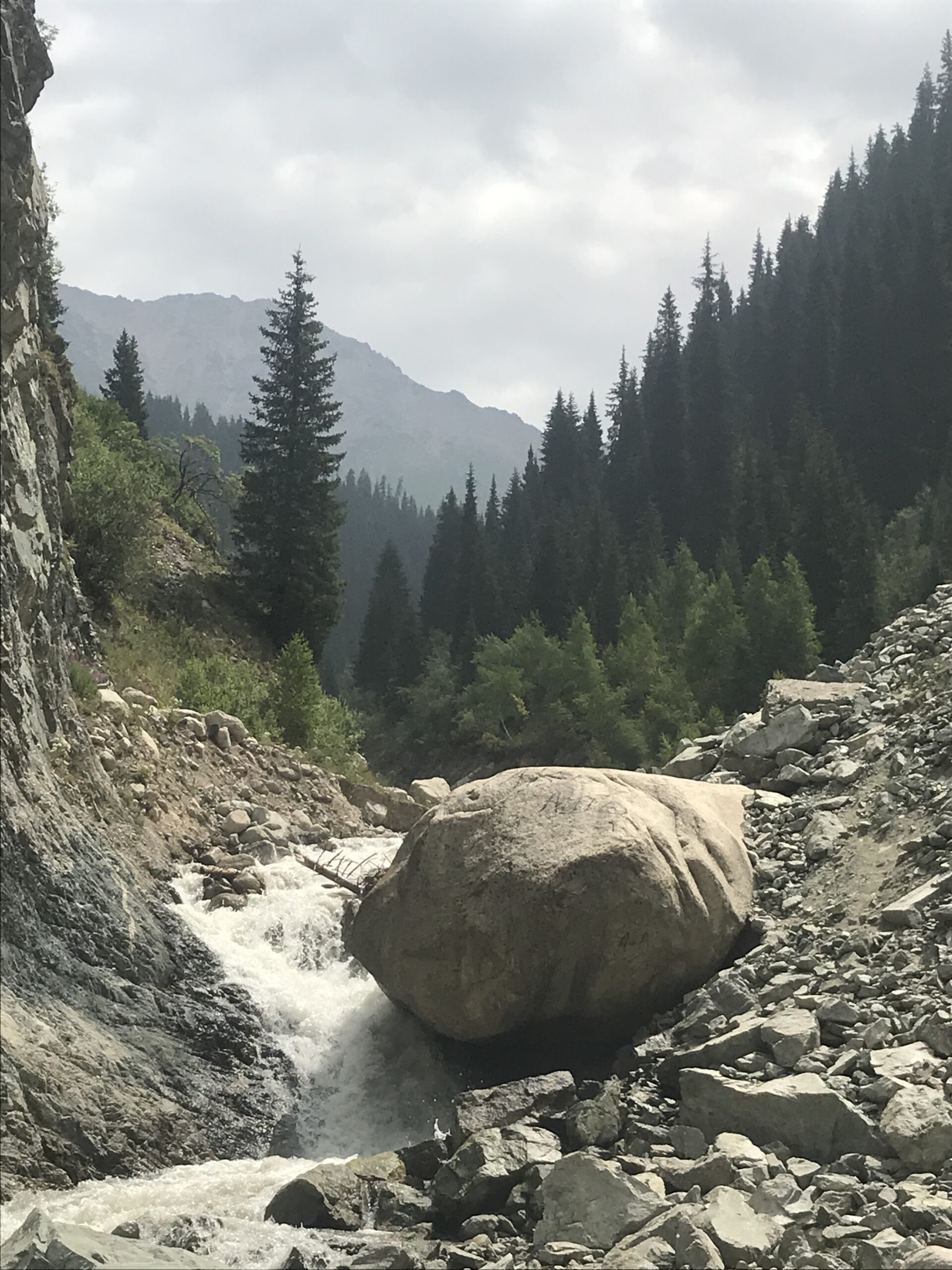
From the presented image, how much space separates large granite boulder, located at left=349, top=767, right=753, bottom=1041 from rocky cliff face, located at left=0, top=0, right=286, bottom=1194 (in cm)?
181

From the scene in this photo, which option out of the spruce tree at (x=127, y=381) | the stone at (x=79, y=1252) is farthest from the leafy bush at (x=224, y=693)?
the spruce tree at (x=127, y=381)

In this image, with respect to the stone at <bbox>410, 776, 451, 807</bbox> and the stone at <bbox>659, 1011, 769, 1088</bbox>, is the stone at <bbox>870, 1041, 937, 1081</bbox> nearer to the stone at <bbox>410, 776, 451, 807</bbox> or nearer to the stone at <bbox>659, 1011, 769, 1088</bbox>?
the stone at <bbox>659, 1011, 769, 1088</bbox>

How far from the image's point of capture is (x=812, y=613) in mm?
35875

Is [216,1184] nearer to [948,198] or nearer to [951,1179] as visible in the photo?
[951,1179]

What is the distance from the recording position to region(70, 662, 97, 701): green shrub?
42.8 feet

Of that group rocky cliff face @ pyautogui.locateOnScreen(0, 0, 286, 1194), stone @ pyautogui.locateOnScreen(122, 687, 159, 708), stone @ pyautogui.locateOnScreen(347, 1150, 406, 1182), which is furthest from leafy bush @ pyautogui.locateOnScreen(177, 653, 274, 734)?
stone @ pyautogui.locateOnScreen(347, 1150, 406, 1182)

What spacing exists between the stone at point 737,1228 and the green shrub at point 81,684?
10.0m

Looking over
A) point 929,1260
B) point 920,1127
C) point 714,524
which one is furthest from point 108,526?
point 714,524

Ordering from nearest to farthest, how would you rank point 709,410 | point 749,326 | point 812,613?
point 812,613 → point 709,410 → point 749,326

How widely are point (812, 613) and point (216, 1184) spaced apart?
31908mm

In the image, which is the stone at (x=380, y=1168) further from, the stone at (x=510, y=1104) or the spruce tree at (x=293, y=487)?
the spruce tree at (x=293, y=487)

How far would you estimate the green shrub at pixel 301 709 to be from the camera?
19531 millimetres

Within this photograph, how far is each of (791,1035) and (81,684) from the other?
9.66 m

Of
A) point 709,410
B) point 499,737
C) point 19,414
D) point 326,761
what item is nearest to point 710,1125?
point 19,414
